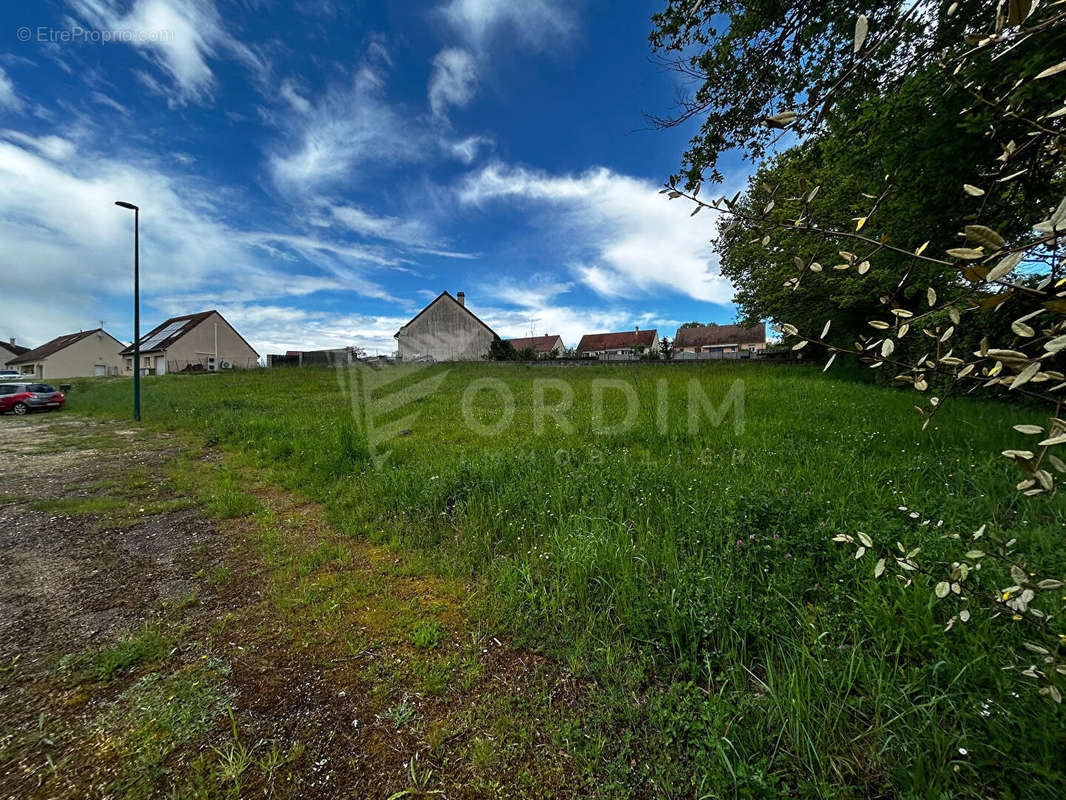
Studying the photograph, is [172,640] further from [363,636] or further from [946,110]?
[946,110]

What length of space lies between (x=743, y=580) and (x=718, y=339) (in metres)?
61.6

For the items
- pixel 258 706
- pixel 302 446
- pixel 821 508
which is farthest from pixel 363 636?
pixel 302 446

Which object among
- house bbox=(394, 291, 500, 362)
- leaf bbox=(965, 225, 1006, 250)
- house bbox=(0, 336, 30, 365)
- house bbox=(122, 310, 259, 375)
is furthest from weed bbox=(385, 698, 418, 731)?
house bbox=(0, 336, 30, 365)

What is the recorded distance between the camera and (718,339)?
58.5 metres

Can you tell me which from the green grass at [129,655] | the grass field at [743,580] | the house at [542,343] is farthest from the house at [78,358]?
the green grass at [129,655]

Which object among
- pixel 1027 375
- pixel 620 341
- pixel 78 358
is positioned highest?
pixel 620 341

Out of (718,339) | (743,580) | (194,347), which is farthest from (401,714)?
(718,339)

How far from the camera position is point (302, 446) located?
6977 mm

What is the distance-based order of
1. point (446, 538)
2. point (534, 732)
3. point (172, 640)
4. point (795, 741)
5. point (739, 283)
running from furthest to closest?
point (739, 283), point (446, 538), point (172, 640), point (534, 732), point (795, 741)

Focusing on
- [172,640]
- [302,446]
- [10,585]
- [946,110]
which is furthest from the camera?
[302,446]

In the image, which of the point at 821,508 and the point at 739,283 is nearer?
the point at 821,508

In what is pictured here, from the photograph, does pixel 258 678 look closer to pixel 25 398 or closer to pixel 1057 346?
pixel 1057 346

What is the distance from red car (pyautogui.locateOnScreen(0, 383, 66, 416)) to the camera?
15.6m

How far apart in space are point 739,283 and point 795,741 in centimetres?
2734
